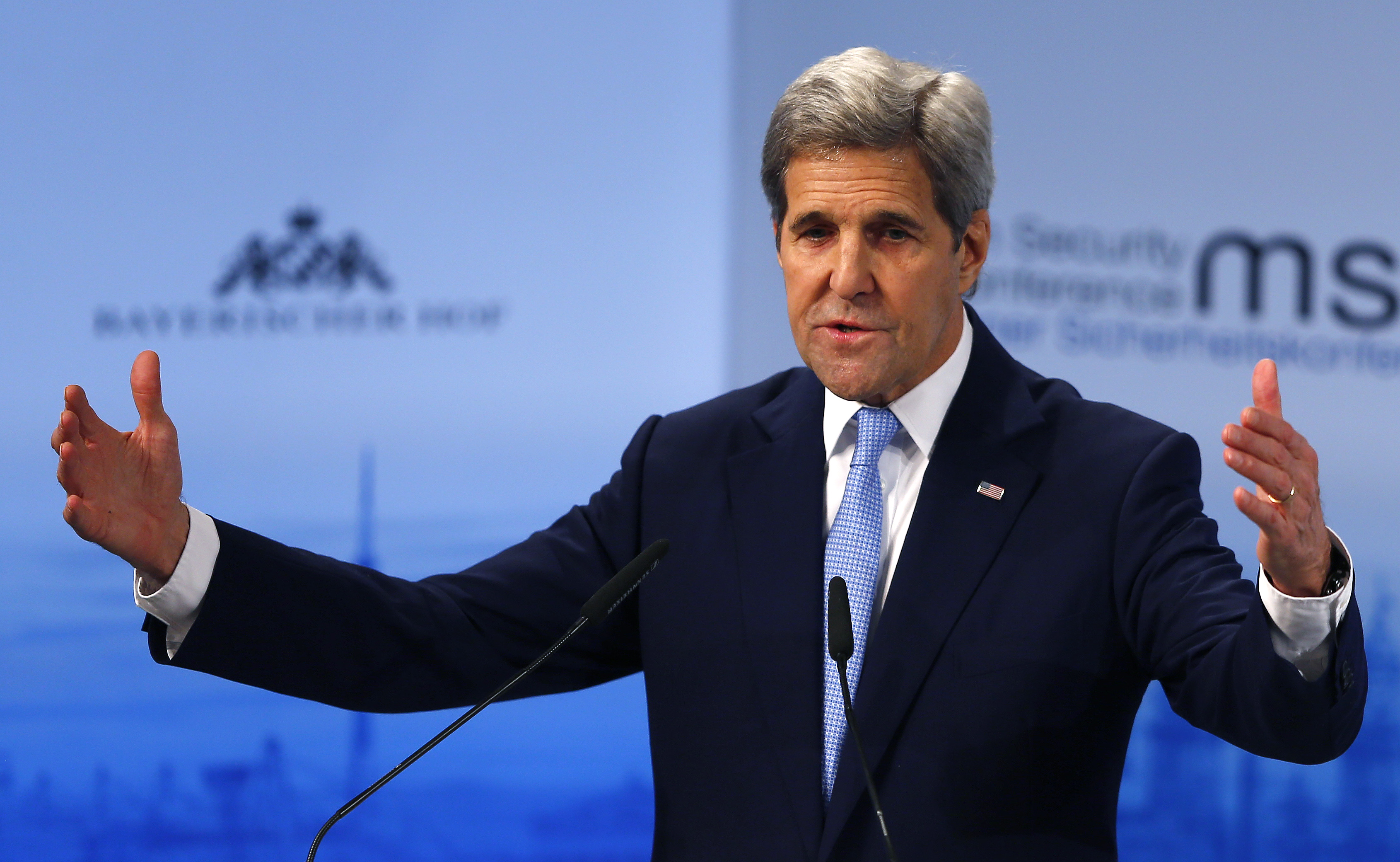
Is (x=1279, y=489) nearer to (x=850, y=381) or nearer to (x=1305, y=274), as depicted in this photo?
(x=850, y=381)

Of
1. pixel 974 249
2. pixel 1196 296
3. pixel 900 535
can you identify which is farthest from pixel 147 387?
pixel 1196 296

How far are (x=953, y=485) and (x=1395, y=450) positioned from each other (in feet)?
8.41

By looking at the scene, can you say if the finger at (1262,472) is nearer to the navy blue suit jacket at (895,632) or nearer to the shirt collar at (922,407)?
the navy blue suit jacket at (895,632)

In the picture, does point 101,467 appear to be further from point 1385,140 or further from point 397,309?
point 1385,140

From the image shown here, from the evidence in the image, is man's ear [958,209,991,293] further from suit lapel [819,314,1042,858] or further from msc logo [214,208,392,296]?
msc logo [214,208,392,296]

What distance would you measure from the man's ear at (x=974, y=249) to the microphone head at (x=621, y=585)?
1.75ft

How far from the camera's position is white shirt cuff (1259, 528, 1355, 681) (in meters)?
1.19

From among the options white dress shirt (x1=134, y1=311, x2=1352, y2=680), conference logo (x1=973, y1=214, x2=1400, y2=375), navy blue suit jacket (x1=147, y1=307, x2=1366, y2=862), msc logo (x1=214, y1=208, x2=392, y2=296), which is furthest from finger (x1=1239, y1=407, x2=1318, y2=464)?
msc logo (x1=214, y1=208, x2=392, y2=296)

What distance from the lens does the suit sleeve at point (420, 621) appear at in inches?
58.5

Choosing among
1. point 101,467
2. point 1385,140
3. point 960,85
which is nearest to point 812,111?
point 960,85

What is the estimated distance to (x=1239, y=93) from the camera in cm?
345

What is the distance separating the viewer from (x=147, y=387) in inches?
54.2

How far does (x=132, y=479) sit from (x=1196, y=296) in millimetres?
2802

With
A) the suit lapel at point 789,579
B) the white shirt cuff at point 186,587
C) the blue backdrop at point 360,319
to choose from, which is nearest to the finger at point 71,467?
the white shirt cuff at point 186,587
